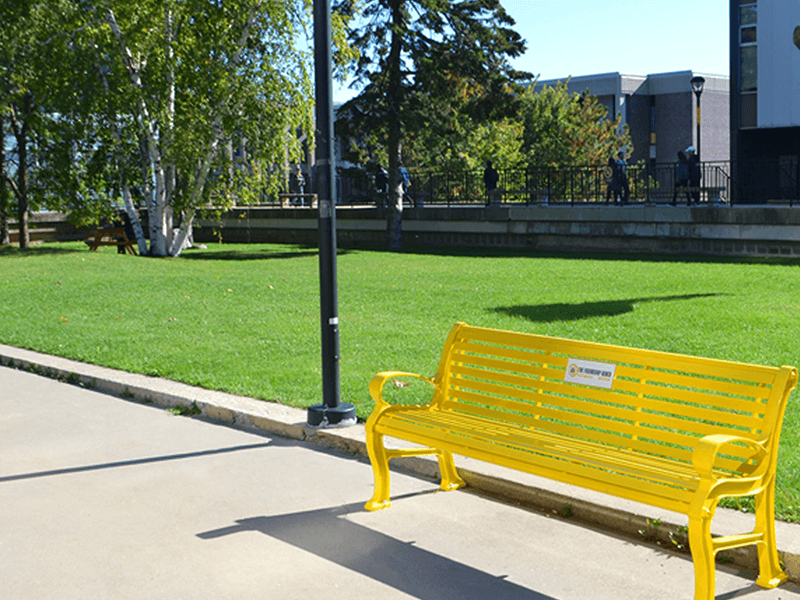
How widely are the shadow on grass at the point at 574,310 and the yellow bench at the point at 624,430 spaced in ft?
20.7

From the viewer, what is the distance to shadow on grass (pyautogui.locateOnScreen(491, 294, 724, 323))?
12.0 m

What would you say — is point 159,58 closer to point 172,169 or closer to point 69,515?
point 172,169

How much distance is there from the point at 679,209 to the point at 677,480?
21.1 metres

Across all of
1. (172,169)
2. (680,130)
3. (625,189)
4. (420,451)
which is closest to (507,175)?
(625,189)

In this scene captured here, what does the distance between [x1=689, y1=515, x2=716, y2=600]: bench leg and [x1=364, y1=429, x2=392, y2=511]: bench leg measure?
2.06 metres

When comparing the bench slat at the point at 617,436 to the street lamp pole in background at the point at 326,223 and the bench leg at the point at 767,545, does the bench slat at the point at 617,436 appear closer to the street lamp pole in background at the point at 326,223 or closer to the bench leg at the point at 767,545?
the bench leg at the point at 767,545

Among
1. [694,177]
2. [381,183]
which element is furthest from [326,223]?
[381,183]

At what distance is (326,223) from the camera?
6762 millimetres

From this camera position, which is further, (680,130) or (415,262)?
(680,130)

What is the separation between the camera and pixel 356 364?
925cm

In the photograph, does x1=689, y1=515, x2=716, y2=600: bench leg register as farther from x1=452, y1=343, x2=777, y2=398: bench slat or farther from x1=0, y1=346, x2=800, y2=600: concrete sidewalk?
x1=452, y1=343, x2=777, y2=398: bench slat

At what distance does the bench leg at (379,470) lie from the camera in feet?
17.7

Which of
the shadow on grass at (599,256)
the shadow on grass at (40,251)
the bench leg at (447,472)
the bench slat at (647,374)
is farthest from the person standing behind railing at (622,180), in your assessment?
the bench leg at (447,472)

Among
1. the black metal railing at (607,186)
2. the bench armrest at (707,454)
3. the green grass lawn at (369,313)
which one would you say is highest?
the black metal railing at (607,186)
